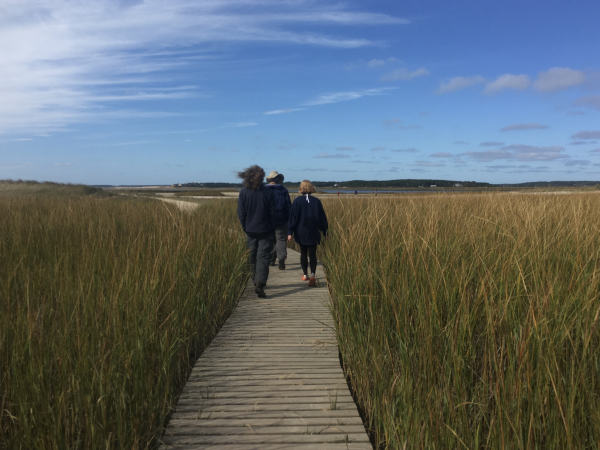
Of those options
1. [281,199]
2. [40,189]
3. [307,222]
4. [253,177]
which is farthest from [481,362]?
[40,189]

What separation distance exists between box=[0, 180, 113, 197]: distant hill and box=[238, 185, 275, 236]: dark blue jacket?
2297 centimetres

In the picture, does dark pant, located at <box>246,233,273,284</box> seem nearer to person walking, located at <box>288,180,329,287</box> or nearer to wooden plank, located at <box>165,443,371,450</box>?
person walking, located at <box>288,180,329,287</box>

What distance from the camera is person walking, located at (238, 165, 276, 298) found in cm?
564

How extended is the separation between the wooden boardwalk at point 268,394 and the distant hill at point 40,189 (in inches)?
976

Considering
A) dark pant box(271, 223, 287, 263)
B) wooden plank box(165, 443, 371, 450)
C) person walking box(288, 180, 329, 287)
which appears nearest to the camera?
wooden plank box(165, 443, 371, 450)

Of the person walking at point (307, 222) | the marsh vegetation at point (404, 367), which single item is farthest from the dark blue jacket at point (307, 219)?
the marsh vegetation at point (404, 367)

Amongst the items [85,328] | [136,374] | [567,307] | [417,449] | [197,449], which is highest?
[567,307]

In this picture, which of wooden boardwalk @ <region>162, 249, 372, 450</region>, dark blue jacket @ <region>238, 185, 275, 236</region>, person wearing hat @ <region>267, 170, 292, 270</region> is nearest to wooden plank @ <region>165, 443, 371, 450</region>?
wooden boardwalk @ <region>162, 249, 372, 450</region>

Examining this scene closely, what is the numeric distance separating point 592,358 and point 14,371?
9.66ft

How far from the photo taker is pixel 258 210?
5.69m

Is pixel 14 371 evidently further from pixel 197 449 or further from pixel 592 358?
pixel 592 358

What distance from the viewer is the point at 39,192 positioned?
26.0 metres

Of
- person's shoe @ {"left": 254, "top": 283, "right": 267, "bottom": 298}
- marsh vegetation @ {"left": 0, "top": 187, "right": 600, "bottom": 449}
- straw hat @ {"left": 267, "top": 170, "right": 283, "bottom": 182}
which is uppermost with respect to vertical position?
straw hat @ {"left": 267, "top": 170, "right": 283, "bottom": 182}

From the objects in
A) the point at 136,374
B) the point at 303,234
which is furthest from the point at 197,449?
the point at 303,234
